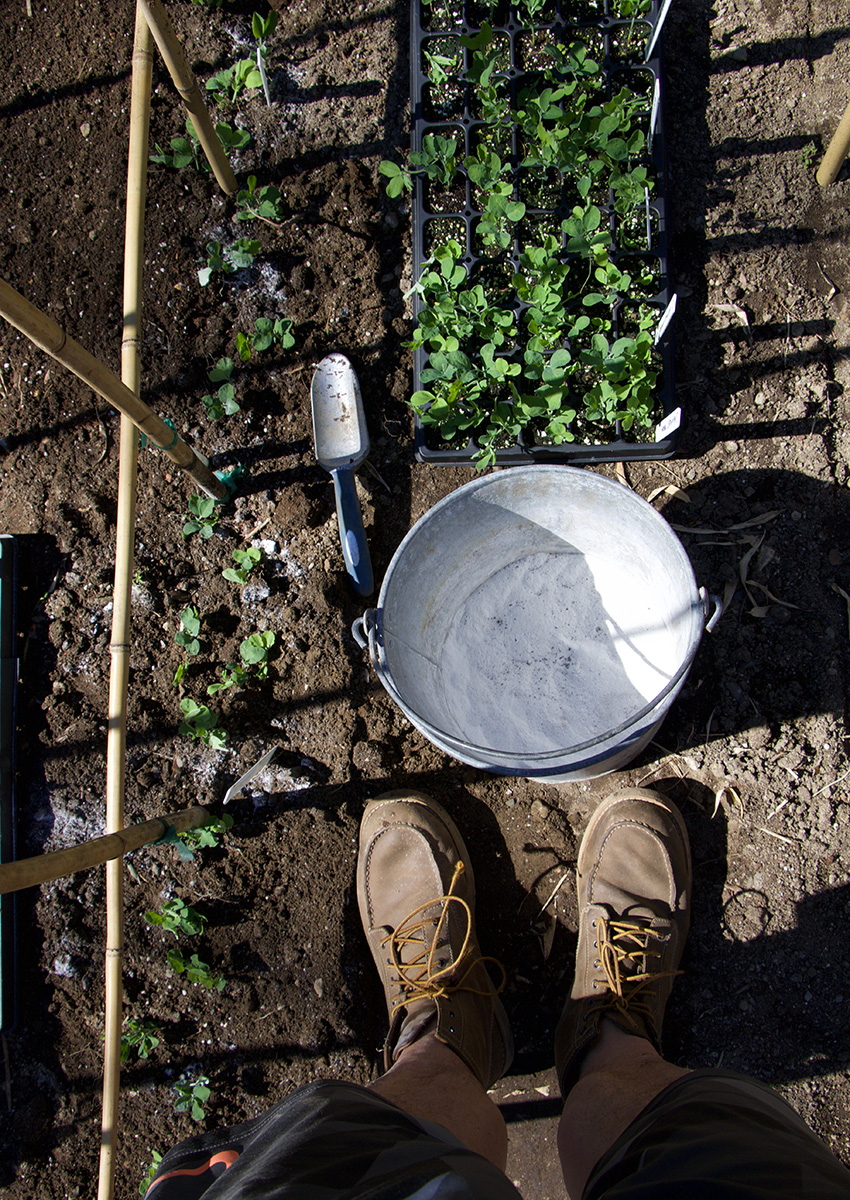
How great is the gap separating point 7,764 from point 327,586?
0.89 m

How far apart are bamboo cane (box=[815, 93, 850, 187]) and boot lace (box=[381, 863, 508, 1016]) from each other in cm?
183

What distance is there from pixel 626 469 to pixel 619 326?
1.10ft

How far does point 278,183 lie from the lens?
6.16ft

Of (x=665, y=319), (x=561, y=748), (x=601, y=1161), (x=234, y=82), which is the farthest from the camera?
(x=234, y=82)

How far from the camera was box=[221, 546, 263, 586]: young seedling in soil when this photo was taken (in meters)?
1.74

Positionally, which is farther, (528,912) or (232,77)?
(232,77)

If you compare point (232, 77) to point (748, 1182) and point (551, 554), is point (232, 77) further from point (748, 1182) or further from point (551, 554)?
point (748, 1182)

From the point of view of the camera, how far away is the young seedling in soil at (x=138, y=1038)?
163 centimetres

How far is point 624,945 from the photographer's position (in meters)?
1.57

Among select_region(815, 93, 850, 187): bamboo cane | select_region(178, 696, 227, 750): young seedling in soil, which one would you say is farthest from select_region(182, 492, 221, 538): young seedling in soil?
select_region(815, 93, 850, 187): bamboo cane

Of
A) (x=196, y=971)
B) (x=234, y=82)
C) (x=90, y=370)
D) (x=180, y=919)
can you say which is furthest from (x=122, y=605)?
(x=234, y=82)

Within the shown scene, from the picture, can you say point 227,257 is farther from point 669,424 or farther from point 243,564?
point 669,424

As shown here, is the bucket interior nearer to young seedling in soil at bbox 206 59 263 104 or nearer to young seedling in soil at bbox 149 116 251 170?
young seedling in soil at bbox 149 116 251 170

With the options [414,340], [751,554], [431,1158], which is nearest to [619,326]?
[414,340]
